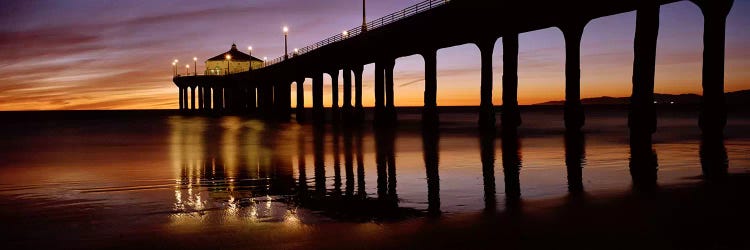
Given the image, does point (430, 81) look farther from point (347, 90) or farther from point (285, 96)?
point (285, 96)

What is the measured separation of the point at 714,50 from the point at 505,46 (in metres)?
13.9

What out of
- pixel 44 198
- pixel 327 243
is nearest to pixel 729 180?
pixel 327 243

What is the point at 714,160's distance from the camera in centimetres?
1731

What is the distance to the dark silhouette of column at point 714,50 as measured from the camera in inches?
1104

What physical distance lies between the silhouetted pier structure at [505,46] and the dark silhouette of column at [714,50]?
38 millimetres

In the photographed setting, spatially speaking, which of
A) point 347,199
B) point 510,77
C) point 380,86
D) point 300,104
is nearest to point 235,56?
point 300,104

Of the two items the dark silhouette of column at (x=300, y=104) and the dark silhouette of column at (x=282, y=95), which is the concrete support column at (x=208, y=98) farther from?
the dark silhouette of column at (x=300, y=104)

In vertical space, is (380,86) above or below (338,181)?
above

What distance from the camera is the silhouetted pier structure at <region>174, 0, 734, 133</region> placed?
29094 mm

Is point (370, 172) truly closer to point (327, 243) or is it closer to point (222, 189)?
point (222, 189)

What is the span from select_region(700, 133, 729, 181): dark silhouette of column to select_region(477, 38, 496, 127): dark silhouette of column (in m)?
17.7

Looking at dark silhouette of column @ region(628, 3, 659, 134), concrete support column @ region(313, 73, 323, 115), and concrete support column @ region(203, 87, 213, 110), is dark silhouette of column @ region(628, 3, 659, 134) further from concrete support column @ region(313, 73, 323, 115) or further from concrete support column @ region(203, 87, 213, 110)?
concrete support column @ region(203, 87, 213, 110)

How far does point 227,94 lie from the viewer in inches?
5763

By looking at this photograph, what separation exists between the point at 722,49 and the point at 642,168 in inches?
620
